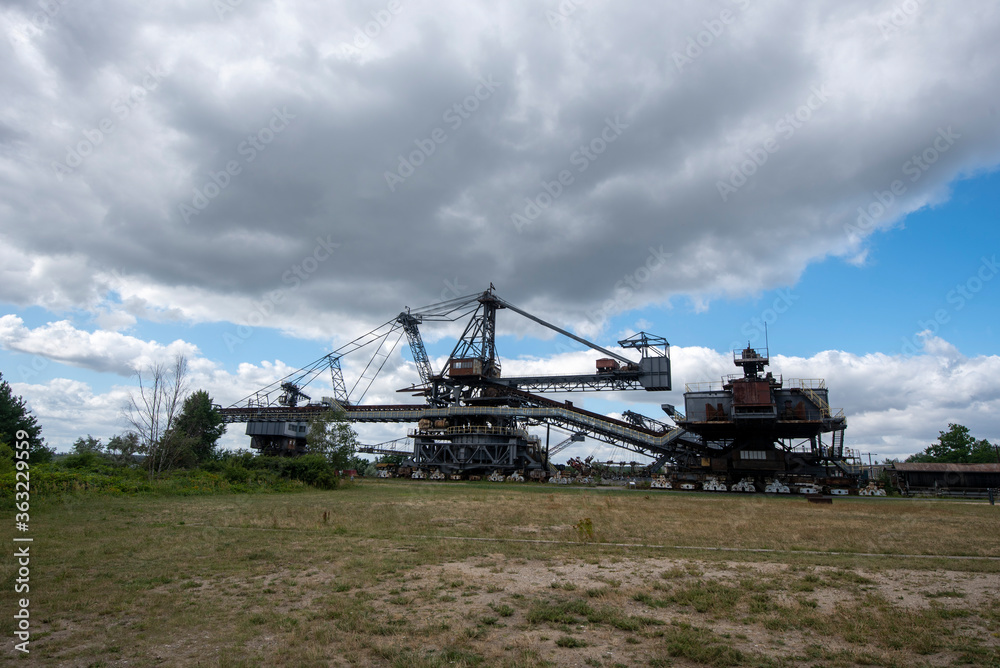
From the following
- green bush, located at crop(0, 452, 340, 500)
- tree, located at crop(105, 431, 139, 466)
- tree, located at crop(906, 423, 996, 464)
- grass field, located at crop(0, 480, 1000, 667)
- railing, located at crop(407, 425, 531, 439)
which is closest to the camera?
grass field, located at crop(0, 480, 1000, 667)

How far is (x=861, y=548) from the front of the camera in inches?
611

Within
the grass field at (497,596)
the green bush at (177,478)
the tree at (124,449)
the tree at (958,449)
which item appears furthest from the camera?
the tree at (958,449)

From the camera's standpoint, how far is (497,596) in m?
10.0

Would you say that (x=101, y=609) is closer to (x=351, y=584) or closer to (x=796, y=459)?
(x=351, y=584)

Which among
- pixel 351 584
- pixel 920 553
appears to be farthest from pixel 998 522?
pixel 351 584

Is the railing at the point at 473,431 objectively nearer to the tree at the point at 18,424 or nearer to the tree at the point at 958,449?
the tree at the point at 18,424

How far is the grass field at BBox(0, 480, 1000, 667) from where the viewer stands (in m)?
7.18

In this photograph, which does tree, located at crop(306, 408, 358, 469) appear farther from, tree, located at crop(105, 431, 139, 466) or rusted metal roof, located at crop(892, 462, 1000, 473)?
rusted metal roof, located at crop(892, 462, 1000, 473)

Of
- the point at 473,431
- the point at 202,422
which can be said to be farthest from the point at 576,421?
the point at 202,422

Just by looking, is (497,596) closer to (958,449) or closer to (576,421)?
(576,421)

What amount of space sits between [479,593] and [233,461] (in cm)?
3753

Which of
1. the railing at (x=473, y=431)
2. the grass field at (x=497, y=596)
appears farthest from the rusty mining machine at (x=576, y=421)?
the grass field at (x=497, y=596)

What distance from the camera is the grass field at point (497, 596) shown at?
7184 millimetres

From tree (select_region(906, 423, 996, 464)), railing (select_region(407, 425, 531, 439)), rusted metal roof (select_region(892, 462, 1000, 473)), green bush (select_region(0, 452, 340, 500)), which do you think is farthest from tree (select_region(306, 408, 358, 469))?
tree (select_region(906, 423, 996, 464))
